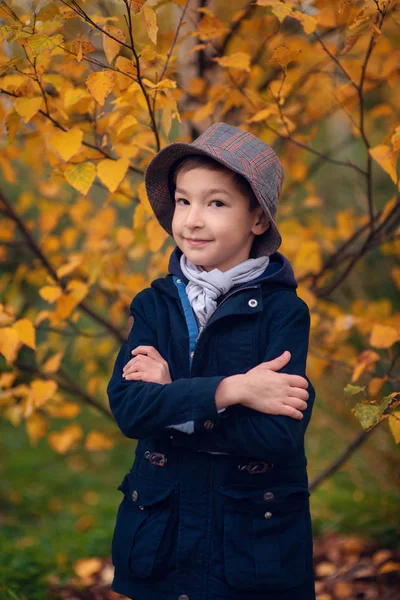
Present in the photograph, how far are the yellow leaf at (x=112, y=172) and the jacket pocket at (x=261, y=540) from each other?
3.34 ft

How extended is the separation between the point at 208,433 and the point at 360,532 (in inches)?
81.0

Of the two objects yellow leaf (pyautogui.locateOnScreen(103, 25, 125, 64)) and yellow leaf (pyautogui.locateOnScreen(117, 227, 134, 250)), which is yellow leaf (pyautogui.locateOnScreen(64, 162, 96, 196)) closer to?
yellow leaf (pyautogui.locateOnScreen(103, 25, 125, 64))

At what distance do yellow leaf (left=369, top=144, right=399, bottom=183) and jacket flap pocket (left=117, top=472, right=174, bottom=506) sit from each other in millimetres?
1153

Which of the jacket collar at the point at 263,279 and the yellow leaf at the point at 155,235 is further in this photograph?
the yellow leaf at the point at 155,235

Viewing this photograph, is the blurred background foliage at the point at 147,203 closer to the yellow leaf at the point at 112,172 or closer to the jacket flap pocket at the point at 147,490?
the yellow leaf at the point at 112,172

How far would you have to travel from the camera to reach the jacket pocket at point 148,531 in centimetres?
177

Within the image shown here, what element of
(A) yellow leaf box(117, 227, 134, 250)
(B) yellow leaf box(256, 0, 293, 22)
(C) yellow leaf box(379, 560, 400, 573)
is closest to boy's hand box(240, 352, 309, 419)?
(B) yellow leaf box(256, 0, 293, 22)

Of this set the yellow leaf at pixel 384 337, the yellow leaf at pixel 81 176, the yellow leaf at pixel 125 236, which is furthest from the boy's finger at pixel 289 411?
the yellow leaf at pixel 125 236

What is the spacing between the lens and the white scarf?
1.79 m

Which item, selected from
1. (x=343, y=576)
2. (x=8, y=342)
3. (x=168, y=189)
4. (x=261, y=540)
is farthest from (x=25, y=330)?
(x=343, y=576)

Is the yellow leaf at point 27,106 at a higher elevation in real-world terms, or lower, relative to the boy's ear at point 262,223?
higher

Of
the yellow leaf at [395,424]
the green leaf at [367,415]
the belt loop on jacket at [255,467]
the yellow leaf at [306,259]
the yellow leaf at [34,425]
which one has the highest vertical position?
the yellow leaf at [306,259]

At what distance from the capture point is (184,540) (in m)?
1.74

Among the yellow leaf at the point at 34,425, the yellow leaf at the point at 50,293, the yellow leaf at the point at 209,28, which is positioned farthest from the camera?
the yellow leaf at the point at 34,425
